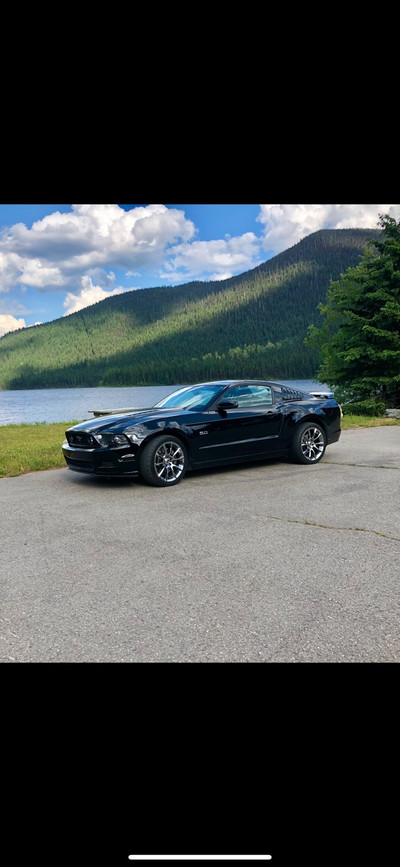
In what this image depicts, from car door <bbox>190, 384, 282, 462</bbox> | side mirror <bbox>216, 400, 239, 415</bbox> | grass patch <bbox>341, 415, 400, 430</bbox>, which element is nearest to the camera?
car door <bbox>190, 384, 282, 462</bbox>

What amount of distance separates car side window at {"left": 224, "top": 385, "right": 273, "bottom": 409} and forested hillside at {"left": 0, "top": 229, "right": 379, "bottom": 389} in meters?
81.1

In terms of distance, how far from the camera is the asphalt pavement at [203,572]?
2.99m

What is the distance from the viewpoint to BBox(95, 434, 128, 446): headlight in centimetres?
745

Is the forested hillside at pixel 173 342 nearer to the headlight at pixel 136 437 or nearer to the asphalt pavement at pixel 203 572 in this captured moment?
the headlight at pixel 136 437

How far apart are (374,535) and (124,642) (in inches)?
113

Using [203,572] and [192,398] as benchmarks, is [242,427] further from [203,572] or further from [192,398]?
[203,572]

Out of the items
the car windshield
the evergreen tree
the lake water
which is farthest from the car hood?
the evergreen tree

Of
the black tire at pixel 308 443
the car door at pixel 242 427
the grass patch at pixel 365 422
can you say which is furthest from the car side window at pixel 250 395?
the grass patch at pixel 365 422

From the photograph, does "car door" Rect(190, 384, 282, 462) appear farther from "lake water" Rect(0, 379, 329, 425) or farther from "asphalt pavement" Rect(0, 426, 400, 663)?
"lake water" Rect(0, 379, 329, 425)
